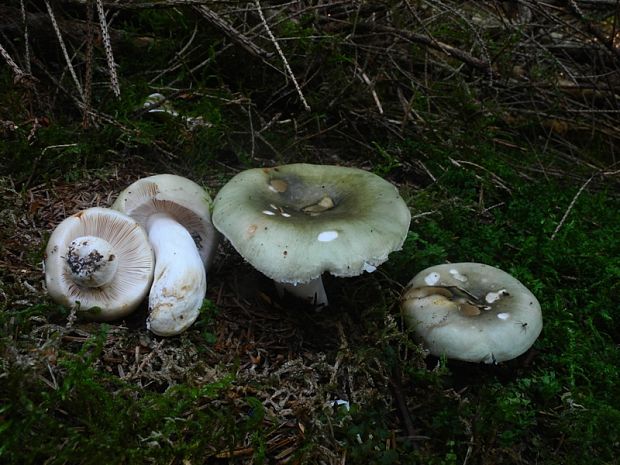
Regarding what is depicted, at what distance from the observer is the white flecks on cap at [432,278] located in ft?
8.11

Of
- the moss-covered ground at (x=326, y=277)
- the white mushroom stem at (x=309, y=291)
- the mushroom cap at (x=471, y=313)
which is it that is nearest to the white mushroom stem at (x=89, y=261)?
the moss-covered ground at (x=326, y=277)

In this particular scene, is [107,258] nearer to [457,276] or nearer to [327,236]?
[327,236]

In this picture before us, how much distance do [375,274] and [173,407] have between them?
4.13 feet

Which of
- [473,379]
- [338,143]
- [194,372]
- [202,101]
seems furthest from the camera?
[338,143]

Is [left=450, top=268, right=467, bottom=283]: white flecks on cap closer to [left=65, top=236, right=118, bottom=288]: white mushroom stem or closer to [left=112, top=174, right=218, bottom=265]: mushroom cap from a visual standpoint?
[left=112, top=174, right=218, bottom=265]: mushroom cap

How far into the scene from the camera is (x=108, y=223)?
7.20 feet

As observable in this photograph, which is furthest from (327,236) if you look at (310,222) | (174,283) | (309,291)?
(174,283)

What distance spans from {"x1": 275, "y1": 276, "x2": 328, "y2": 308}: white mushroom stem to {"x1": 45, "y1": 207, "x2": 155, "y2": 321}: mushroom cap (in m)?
0.62

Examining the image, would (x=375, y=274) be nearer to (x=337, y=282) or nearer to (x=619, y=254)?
(x=337, y=282)

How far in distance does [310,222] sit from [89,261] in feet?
2.90

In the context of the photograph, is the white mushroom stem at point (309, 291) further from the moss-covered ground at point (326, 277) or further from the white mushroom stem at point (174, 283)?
the white mushroom stem at point (174, 283)

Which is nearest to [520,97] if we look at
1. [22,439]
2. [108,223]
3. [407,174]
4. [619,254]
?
[407,174]

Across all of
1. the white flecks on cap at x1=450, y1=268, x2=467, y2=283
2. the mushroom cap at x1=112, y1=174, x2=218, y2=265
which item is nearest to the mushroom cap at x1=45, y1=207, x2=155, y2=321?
the mushroom cap at x1=112, y1=174, x2=218, y2=265

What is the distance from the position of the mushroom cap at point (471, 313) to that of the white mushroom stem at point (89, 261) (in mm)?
1308
